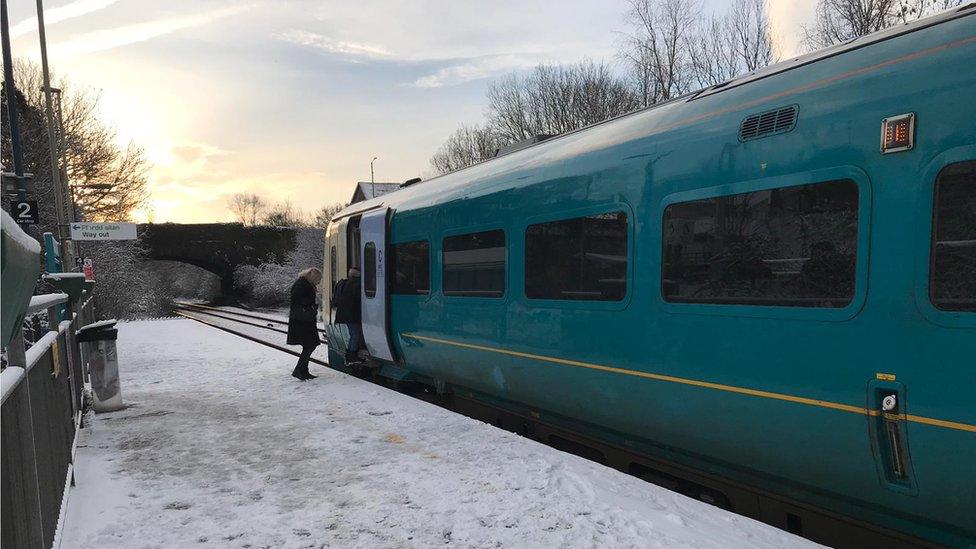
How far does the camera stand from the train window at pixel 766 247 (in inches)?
135

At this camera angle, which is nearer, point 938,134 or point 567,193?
point 938,134

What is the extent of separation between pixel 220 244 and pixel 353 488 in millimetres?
48621

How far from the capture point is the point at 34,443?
312 cm

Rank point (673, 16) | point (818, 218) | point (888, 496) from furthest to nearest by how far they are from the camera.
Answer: point (673, 16) → point (818, 218) → point (888, 496)

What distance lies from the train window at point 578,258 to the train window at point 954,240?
209 cm

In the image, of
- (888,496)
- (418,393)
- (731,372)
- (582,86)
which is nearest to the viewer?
(888,496)

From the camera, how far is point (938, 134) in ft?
9.93

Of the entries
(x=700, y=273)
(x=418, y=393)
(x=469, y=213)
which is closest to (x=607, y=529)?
(x=700, y=273)

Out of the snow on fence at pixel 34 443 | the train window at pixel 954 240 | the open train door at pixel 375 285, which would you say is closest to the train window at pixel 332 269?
the open train door at pixel 375 285

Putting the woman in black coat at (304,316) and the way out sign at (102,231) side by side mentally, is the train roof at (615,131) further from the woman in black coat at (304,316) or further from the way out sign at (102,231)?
the way out sign at (102,231)

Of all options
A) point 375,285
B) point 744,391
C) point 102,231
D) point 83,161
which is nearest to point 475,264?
point 375,285

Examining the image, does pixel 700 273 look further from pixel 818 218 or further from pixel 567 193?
pixel 567 193

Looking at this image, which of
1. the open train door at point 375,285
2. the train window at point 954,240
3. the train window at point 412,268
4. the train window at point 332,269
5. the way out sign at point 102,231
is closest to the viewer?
the train window at point 954,240

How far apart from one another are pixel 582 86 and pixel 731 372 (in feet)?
109
